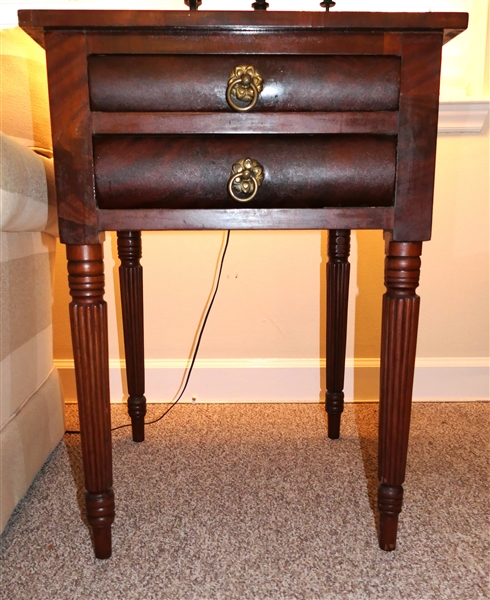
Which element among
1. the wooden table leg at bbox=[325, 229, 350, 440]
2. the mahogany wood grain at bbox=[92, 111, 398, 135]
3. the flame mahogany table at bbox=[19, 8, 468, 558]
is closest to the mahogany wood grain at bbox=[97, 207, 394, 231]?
the flame mahogany table at bbox=[19, 8, 468, 558]

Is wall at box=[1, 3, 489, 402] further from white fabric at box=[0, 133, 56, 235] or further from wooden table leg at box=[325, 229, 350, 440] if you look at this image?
white fabric at box=[0, 133, 56, 235]

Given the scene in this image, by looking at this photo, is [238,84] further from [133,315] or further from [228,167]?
[133,315]

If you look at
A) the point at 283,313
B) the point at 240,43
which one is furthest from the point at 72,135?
the point at 283,313


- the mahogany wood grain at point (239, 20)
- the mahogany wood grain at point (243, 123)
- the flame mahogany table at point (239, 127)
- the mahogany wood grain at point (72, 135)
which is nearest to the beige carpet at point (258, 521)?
the flame mahogany table at point (239, 127)

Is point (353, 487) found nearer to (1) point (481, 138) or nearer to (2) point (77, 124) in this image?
(2) point (77, 124)

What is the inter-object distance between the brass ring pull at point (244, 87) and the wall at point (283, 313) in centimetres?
70

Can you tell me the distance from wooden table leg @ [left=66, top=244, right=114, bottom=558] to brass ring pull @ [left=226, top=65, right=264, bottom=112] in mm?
268

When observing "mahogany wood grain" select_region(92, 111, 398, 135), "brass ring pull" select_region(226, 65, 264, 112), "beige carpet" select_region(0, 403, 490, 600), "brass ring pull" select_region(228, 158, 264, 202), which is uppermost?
"brass ring pull" select_region(226, 65, 264, 112)

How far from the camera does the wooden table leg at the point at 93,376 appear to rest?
0.72 metres

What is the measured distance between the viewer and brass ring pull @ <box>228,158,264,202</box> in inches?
27.5

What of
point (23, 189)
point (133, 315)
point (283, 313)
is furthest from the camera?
point (283, 313)

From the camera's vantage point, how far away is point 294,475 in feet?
3.35

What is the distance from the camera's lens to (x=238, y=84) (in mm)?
680

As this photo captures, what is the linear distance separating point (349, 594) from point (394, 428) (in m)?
0.23
